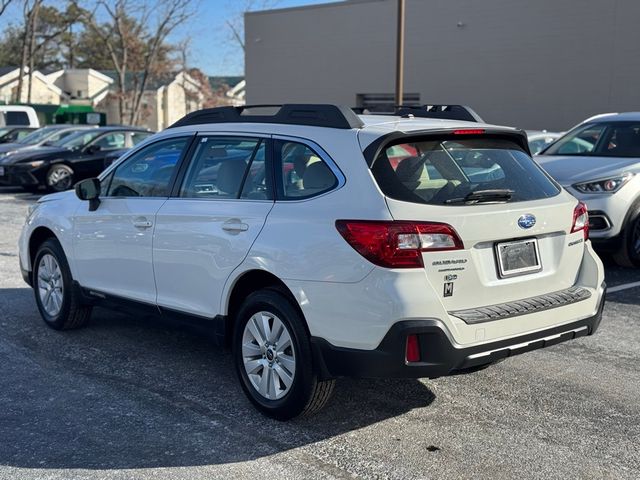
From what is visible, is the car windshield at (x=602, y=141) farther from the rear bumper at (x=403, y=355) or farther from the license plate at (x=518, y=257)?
the rear bumper at (x=403, y=355)

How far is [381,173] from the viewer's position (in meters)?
4.20

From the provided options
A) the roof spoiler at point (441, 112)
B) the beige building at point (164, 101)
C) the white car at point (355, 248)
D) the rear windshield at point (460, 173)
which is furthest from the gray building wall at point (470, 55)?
the beige building at point (164, 101)

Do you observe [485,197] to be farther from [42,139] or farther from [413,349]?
[42,139]

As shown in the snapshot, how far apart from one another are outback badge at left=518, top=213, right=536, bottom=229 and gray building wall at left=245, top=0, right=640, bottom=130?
2061 centimetres

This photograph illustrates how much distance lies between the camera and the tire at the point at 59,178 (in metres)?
16.9

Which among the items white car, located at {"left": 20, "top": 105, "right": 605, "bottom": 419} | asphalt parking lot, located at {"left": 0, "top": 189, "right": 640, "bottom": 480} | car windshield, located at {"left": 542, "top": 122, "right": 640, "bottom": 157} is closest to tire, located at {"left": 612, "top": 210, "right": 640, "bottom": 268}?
car windshield, located at {"left": 542, "top": 122, "right": 640, "bottom": 157}

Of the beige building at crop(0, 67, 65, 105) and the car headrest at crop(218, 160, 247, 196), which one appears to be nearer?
the car headrest at crop(218, 160, 247, 196)

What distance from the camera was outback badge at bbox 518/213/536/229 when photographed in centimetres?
435

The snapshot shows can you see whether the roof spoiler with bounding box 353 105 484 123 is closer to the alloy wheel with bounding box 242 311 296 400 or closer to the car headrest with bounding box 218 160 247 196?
the car headrest with bounding box 218 160 247 196

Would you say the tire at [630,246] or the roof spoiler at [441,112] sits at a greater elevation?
the roof spoiler at [441,112]

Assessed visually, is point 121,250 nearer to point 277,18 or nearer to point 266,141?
point 266,141

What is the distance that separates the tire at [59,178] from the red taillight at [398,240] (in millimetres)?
14075

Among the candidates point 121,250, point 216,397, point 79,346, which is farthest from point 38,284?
point 216,397

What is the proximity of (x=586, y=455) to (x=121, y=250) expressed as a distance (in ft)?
11.1
